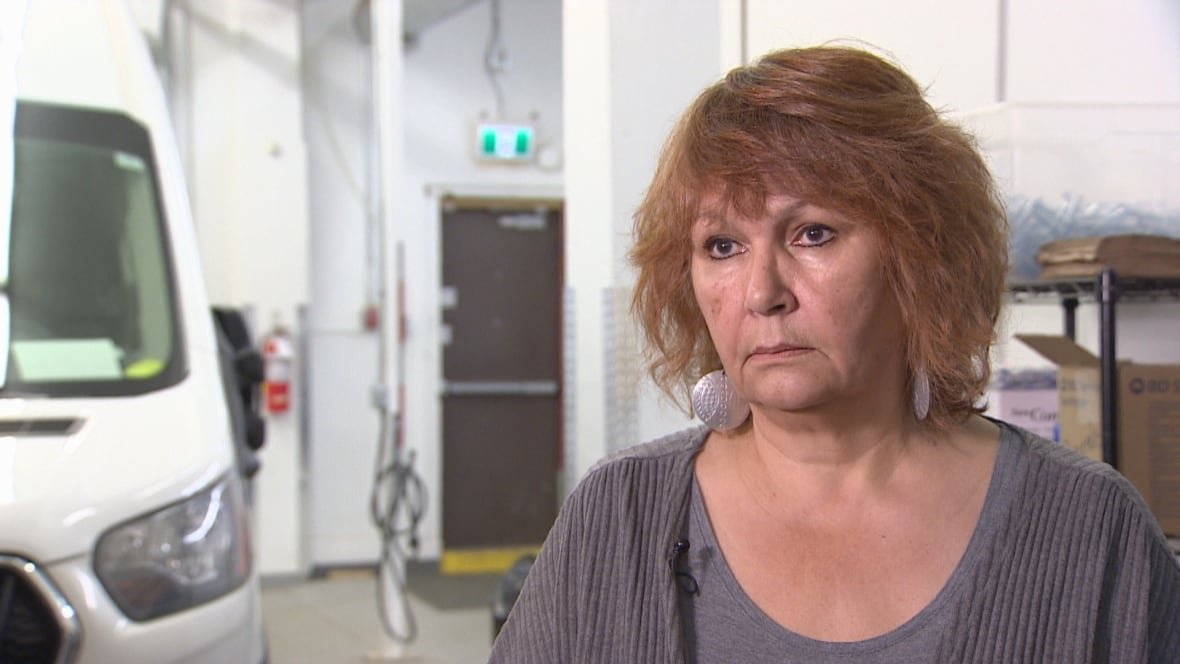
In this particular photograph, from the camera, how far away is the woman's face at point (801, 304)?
133 centimetres

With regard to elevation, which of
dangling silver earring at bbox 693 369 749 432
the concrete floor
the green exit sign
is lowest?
the concrete floor

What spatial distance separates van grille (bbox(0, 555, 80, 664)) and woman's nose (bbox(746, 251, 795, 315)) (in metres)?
1.73

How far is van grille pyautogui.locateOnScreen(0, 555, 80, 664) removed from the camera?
2.32 metres

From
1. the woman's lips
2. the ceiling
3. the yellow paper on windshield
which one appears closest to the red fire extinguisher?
the ceiling

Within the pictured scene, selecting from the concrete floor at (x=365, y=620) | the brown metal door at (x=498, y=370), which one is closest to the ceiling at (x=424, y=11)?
the brown metal door at (x=498, y=370)

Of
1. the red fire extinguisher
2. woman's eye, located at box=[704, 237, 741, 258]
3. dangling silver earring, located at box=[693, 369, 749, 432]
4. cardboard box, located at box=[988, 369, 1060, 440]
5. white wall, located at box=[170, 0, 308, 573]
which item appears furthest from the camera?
white wall, located at box=[170, 0, 308, 573]

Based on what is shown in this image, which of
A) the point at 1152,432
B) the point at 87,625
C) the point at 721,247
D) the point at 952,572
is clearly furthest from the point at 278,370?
the point at 952,572

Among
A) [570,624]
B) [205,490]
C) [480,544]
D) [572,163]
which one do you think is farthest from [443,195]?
[570,624]

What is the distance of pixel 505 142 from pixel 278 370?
2.17 metres

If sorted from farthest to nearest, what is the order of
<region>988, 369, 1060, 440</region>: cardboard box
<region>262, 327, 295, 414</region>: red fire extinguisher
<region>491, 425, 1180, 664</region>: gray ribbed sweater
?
1. <region>262, 327, 295, 414</region>: red fire extinguisher
2. <region>988, 369, 1060, 440</region>: cardboard box
3. <region>491, 425, 1180, 664</region>: gray ribbed sweater

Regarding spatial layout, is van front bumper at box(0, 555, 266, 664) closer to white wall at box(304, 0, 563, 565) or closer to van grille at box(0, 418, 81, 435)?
van grille at box(0, 418, 81, 435)

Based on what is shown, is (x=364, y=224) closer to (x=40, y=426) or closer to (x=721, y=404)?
(x=40, y=426)

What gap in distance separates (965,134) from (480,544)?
6871mm

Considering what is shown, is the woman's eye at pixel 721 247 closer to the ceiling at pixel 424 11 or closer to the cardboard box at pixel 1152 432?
the cardboard box at pixel 1152 432
